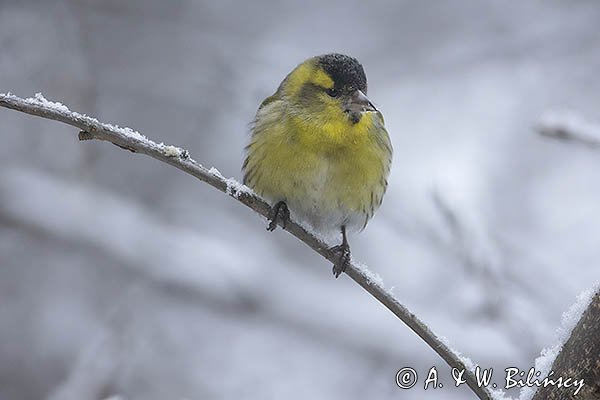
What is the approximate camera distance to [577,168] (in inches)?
321

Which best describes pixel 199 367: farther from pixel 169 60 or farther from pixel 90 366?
pixel 169 60

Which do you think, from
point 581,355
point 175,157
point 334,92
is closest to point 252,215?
point 334,92

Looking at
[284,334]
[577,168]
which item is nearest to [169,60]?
[284,334]

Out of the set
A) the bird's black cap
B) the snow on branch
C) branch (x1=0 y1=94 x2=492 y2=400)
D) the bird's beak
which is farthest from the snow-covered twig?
the bird's black cap

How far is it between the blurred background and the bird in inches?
15.2

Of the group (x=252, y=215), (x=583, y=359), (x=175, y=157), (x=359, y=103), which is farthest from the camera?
(x=252, y=215)

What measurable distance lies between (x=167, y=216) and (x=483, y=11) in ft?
12.6

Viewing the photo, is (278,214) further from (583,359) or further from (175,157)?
(583,359)

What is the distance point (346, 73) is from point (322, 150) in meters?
0.38

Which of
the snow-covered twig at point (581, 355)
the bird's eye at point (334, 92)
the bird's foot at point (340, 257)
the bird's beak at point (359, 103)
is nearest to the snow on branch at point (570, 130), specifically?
the snow-covered twig at point (581, 355)

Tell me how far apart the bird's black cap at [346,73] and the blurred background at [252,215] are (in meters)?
0.59

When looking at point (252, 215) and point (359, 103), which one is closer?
point (359, 103)

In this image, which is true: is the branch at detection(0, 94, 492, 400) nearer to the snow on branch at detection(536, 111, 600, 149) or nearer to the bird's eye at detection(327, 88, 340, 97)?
the snow on branch at detection(536, 111, 600, 149)

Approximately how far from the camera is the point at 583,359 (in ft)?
6.63
